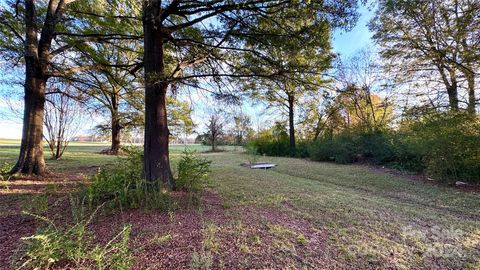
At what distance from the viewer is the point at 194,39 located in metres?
3.82

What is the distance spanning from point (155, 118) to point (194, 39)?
159 cm

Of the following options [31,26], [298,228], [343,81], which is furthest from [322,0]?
Result: [31,26]

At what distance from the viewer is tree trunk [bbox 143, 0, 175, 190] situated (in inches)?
129

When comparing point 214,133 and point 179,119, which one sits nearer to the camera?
point 179,119

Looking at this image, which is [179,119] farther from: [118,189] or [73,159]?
[118,189]

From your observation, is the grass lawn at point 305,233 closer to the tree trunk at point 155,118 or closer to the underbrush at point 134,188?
the underbrush at point 134,188

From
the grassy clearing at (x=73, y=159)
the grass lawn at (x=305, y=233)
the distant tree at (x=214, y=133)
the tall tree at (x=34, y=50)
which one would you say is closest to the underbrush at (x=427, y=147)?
the grass lawn at (x=305, y=233)

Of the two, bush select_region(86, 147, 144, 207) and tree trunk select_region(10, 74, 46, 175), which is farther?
tree trunk select_region(10, 74, 46, 175)

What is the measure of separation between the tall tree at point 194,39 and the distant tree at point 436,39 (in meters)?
2.75

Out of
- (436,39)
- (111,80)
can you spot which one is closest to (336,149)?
(436,39)

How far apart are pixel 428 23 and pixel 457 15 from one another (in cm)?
58

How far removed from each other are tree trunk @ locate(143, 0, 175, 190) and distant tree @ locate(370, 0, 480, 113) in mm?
4467

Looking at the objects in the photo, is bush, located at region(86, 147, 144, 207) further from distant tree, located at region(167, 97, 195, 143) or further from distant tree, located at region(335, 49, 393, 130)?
distant tree, located at region(167, 97, 195, 143)

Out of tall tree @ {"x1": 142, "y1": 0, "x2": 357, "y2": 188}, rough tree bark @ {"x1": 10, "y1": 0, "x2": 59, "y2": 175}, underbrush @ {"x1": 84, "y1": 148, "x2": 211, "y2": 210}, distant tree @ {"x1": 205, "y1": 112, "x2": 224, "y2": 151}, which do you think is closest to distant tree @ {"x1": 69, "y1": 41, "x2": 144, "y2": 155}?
rough tree bark @ {"x1": 10, "y1": 0, "x2": 59, "y2": 175}
